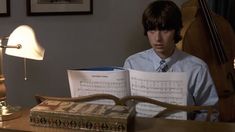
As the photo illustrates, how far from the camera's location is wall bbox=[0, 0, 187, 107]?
6.16ft

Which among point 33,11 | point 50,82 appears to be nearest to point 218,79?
point 50,82

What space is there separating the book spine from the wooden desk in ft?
0.05

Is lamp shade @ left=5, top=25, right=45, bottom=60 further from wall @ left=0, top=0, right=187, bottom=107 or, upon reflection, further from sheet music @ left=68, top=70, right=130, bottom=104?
wall @ left=0, top=0, right=187, bottom=107

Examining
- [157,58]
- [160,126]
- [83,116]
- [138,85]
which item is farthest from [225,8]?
[83,116]

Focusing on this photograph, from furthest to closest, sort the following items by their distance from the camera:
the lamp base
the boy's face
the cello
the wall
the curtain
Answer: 1. the curtain
2. the cello
3. the wall
4. the boy's face
5. the lamp base

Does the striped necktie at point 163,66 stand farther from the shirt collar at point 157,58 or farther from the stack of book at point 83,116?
the stack of book at point 83,116

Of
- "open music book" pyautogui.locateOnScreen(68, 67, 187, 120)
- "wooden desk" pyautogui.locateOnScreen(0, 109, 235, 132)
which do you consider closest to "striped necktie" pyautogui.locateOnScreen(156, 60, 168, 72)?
"open music book" pyautogui.locateOnScreen(68, 67, 187, 120)

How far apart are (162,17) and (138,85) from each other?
42 cm

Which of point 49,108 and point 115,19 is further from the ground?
point 115,19

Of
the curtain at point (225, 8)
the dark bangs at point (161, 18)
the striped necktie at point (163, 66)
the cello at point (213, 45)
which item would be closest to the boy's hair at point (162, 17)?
the dark bangs at point (161, 18)

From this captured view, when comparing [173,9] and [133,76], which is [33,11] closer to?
[173,9]

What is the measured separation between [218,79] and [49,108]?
1378 mm

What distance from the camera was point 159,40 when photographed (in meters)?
1.57

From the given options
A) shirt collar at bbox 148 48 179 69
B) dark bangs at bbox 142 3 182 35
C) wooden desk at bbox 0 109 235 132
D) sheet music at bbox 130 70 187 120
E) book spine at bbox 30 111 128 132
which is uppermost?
dark bangs at bbox 142 3 182 35
